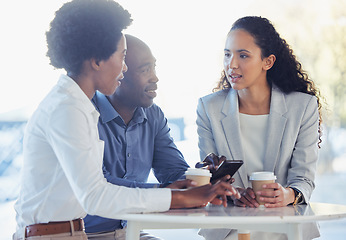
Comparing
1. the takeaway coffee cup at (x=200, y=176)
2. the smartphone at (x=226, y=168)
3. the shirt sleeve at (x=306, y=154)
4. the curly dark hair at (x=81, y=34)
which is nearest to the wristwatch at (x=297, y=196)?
the shirt sleeve at (x=306, y=154)

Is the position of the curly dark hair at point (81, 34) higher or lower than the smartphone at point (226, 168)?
higher

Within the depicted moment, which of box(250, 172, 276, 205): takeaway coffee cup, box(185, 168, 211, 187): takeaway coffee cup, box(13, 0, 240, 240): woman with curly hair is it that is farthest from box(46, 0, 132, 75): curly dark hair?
box(250, 172, 276, 205): takeaway coffee cup

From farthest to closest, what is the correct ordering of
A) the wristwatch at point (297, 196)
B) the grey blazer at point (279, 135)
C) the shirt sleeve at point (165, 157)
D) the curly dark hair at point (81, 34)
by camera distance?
the shirt sleeve at point (165, 157) → the grey blazer at point (279, 135) → the wristwatch at point (297, 196) → the curly dark hair at point (81, 34)

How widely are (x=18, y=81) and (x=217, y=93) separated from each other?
2102mm

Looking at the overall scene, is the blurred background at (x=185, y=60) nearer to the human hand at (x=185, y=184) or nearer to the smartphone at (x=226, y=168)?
the smartphone at (x=226, y=168)

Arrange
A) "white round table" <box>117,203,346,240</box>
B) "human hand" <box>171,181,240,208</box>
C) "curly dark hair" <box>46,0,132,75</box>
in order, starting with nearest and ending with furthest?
"white round table" <box>117,203,346,240</box>, "human hand" <box>171,181,240,208</box>, "curly dark hair" <box>46,0,132,75</box>

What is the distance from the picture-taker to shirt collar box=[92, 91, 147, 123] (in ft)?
7.81

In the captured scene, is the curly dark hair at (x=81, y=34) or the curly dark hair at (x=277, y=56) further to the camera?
the curly dark hair at (x=277, y=56)

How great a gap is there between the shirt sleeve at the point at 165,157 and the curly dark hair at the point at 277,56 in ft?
1.54

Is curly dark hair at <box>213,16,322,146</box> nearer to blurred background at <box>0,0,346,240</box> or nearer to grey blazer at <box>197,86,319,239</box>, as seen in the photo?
grey blazer at <box>197,86,319,239</box>

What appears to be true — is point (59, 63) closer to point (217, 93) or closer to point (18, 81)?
point (217, 93)

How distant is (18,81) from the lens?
4027 millimetres

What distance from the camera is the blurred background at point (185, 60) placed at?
402 cm

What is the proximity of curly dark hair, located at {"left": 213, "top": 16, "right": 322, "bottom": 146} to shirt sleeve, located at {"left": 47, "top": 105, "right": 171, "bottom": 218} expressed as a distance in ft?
4.16
